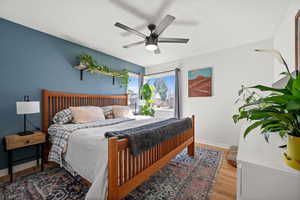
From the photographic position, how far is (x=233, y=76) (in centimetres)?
301

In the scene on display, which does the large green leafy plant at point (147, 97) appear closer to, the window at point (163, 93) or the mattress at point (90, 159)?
the window at point (163, 93)

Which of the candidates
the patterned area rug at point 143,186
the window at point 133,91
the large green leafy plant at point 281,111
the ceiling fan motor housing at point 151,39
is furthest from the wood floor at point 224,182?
the window at point 133,91

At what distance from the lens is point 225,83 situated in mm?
3107

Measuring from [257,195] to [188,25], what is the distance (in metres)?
2.28

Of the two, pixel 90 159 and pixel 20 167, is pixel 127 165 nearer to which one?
pixel 90 159

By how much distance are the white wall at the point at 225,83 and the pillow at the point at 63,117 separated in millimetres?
2960

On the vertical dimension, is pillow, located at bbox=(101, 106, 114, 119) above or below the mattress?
above

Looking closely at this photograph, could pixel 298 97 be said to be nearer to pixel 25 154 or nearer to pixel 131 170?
pixel 131 170

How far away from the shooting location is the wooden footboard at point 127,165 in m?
1.11

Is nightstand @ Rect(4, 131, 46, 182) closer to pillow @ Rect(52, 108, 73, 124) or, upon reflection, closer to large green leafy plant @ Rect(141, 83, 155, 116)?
pillow @ Rect(52, 108, 73, 124)

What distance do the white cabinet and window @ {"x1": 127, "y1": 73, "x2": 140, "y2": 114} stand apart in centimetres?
373

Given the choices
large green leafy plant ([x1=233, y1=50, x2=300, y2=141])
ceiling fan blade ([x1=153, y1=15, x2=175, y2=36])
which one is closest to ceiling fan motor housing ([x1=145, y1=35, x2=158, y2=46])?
ceiling fan blade ([x1=153, y1=15, x2=175, y2=36])

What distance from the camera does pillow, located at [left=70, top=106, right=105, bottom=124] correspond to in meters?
2.33

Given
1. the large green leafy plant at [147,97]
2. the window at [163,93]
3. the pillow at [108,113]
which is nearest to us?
the pillow at [108,113]
